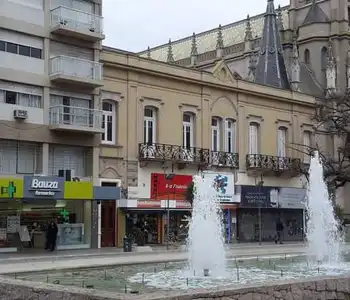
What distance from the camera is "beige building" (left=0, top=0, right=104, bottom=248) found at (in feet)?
105

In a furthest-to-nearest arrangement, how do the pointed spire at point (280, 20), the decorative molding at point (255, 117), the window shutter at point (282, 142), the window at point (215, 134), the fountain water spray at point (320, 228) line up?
the pointed spire at point (280, 20) < the window shutter at point (282, 142) < the decorative molding at point (255, 117) < the window at point (215, 134) < the fountain water spray at point (320, 228)

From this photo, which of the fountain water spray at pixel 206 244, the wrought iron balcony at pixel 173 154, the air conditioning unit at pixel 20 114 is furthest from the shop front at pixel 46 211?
the fountain water spray at pixel 206 244

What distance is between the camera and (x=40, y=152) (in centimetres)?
3303

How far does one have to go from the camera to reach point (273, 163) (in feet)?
148

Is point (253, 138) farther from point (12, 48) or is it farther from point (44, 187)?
point (12, 48)

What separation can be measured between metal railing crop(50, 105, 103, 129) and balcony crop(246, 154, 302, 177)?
1316 cm

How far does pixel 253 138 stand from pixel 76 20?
1639 cm

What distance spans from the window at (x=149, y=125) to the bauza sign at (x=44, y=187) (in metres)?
8.00

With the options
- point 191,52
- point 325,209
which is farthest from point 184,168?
point 191,52

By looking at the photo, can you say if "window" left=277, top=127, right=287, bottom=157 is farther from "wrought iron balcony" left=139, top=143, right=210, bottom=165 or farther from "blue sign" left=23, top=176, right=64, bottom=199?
"blue sign" left=23, top=176, right=64, bottom=199

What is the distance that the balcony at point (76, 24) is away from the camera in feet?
110

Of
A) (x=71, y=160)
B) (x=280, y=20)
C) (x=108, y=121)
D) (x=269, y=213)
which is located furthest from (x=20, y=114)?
(x=280, y=20)

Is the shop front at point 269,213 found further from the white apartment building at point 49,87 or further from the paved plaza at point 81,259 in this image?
the paved plaza at point 81,259

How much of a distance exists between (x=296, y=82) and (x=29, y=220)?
A: 27.1 metres
